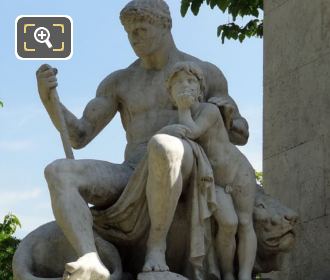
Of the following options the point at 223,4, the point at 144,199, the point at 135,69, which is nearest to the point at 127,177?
the point at 144,199

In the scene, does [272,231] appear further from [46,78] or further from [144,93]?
[46,78]

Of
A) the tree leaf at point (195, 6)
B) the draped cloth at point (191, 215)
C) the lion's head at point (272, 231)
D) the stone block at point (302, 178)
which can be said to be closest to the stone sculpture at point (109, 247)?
the lion's head at point (272, 231)

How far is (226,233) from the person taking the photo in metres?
11.3

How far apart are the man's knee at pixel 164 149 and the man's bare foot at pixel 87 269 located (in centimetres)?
84

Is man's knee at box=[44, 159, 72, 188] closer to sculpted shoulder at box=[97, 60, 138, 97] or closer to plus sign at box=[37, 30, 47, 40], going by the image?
sculpted shoulder at box=[97, 60, 138, 97]

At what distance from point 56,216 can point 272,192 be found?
124 inches

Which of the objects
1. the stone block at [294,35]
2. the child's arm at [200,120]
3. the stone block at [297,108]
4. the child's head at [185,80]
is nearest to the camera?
the child's arm at [200,120]

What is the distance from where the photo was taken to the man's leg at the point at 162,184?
10836 millimetres

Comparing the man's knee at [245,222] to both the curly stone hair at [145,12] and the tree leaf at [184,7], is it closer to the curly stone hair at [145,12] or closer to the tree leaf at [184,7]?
the curly stone hair at [145,12]

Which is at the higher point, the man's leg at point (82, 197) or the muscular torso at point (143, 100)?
the muscular torso at point (143, 100)

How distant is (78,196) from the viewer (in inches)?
432

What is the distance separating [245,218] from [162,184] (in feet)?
2.97

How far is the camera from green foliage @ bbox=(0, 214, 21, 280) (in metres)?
18.4

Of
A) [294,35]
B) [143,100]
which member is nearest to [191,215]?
[143,100]
